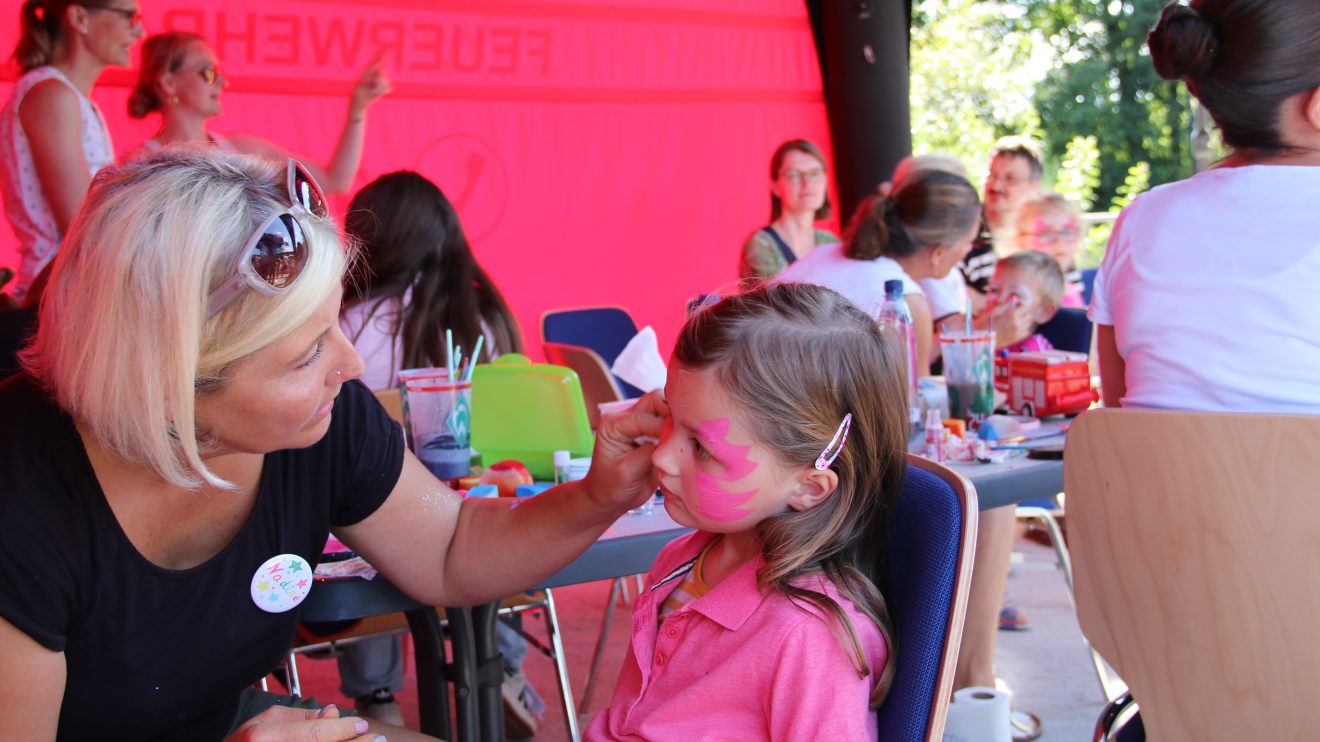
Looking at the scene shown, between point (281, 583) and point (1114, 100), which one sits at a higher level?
point (1114, 100)

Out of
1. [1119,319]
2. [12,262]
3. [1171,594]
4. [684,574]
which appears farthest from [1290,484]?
[12,262]

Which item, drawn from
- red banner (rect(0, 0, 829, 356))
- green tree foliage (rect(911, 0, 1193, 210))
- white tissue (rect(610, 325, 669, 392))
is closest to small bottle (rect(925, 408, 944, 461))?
white tissue (rect(610, 325, 669, 392))

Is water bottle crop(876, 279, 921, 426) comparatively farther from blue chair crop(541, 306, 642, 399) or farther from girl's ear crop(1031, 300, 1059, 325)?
blue chair crop(541, 306, 642, 399)

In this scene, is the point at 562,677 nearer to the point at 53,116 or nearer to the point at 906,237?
the point at 906,237

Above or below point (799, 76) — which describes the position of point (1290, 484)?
below

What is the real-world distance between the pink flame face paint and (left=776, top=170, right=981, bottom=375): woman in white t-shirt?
189cm

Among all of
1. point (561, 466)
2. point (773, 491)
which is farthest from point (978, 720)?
point (773, 491)

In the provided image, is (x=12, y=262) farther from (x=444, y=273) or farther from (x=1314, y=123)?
(x=1314, y=123)

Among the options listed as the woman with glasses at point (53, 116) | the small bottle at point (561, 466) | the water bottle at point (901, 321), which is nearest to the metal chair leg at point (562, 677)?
the small bottle at point (561, 466)

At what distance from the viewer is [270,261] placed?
1258mm

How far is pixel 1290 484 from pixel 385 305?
1.99 m

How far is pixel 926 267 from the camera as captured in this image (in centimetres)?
333

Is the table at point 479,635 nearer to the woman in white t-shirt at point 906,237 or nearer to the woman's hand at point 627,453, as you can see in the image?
the woman's hand at point 627,453

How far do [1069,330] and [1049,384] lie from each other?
3.56 feet
